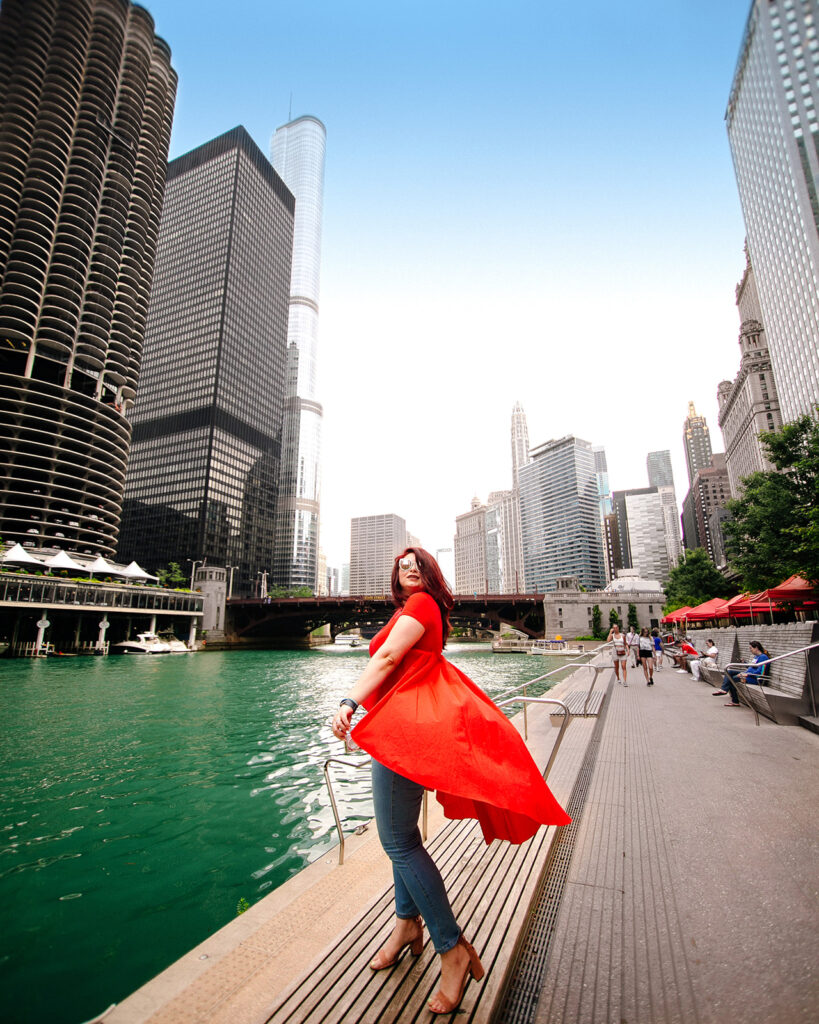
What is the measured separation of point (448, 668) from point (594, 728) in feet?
23.5

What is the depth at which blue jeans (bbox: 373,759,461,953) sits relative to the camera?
2.19 meters

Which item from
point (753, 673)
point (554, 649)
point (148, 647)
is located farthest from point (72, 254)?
point (753, 673)

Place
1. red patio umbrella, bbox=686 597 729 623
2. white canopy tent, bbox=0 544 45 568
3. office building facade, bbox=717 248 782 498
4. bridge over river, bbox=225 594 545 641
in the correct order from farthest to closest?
office building facade, bbox=717 248 782 498, bridge over river, bbox=225 594 545 641, white canopy tent, bbox=0 544 45 568, red patio umbrella, bbox=686 597 729 623

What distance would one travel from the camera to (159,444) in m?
119

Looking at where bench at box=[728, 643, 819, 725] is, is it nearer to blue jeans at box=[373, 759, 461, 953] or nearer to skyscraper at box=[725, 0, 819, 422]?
blue jeans at box=[373, 759, 461, 953]

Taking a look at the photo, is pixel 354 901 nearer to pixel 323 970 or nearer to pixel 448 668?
pixel 323 970

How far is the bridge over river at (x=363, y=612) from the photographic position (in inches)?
2643

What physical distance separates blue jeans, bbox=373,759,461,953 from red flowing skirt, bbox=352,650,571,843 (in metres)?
0.21

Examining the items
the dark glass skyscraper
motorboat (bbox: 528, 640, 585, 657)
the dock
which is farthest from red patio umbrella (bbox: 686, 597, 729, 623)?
the dark glass skyscraper

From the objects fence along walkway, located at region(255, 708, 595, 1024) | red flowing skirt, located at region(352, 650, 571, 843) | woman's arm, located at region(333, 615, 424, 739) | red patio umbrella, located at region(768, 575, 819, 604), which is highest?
red patio umbrella, located at region(768, 575, 819, 604)

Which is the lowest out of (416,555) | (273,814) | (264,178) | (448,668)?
(273,814)

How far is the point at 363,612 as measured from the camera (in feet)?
234

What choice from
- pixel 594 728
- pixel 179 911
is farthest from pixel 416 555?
pixel 594 728

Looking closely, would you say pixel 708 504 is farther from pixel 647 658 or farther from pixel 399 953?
pixel 399 953
